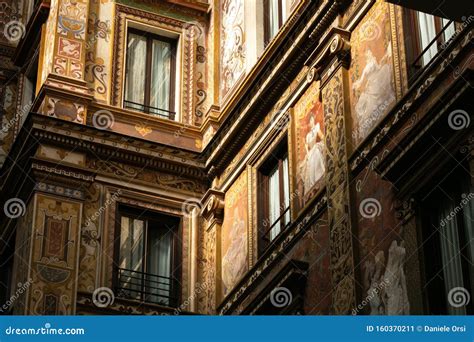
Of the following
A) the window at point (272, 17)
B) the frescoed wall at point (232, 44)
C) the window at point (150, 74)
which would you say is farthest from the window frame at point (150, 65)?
the window at point (272, 17)

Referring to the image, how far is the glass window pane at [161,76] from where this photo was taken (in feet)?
75.5

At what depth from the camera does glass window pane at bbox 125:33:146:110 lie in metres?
22.8

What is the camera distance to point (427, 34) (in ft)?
53.8

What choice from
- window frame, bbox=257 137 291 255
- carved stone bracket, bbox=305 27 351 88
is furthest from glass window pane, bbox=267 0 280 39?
carved stone bracket, bbox=305 27 351 88

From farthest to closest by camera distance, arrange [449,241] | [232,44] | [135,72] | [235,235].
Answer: [135,72] → [232,44] → [235,235] → [449,241]

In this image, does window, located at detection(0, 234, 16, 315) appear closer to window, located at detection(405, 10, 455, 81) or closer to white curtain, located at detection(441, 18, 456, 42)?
window, located at detection(405, 10, 455, 81)

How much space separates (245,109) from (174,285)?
307cm

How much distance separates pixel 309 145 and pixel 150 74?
541 cm

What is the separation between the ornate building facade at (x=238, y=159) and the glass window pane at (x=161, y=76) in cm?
3

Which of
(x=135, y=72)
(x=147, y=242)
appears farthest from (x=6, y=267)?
(x=135, y=72)

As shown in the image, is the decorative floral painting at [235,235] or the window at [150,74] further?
the window at [150,74]

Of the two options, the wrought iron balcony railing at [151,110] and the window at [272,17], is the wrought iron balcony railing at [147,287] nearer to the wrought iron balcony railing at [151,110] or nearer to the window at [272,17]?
the wrought iron balcony railing at [151,110]

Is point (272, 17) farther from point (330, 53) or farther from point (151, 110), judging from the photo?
point (330, 53)

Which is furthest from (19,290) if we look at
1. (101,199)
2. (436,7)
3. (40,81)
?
(436,7)
